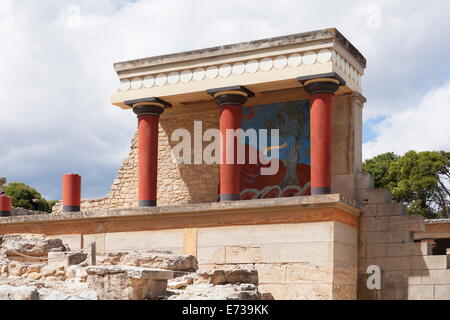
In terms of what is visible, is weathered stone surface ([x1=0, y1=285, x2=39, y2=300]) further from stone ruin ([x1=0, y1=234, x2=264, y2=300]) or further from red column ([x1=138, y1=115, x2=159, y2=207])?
red column ([x1=138, y1=115, x2=159, y2=207])

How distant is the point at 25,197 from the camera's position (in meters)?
45.2

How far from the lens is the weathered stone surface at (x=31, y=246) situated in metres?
14.9

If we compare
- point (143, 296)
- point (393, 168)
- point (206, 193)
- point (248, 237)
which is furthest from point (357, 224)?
point (393, 168)

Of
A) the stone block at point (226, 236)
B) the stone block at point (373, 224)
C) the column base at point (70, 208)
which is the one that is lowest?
the stone block at point (226, 236)

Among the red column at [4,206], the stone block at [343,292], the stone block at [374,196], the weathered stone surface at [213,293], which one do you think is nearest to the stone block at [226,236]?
the stone block at [343,292]

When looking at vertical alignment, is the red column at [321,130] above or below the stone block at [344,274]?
above

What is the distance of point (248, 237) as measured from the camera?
15.7 metres

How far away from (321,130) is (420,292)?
12.8 ft

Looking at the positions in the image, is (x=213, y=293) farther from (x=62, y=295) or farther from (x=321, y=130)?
(x=321, y=130)

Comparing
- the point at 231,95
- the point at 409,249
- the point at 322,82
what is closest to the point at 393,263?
the point at 409,249

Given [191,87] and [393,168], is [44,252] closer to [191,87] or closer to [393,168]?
[191,87]

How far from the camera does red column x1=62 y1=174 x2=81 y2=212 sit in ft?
60.8

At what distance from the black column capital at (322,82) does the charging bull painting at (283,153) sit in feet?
5.86

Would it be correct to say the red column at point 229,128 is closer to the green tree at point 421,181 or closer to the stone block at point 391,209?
the stone block at point 391,209
